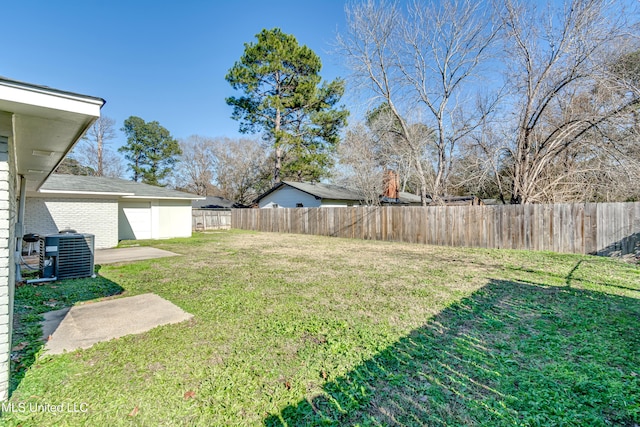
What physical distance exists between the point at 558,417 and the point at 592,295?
3979mm

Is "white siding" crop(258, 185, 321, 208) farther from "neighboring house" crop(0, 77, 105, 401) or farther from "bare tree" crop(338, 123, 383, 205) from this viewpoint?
"neighboring house" crop(0, 77, 105, 401)

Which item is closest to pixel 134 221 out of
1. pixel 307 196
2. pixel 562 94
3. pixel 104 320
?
pixel 307 196

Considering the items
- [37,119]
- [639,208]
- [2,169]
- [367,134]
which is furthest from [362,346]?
[367,134]

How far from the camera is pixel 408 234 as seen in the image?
12914 mm

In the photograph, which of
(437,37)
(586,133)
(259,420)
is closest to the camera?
(259,420)

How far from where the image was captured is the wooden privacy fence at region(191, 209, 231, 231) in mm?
19688

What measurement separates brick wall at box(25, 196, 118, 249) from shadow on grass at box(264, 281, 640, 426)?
11.8 m

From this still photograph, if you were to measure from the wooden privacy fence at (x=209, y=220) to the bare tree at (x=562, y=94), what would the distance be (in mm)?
17361

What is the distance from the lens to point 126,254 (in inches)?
372

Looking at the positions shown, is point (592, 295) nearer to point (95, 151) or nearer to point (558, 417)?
point (558, 417)

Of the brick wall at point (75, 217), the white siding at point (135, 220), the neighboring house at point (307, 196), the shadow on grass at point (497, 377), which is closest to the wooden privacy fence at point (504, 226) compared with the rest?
the neighboring house at point (307, 196)

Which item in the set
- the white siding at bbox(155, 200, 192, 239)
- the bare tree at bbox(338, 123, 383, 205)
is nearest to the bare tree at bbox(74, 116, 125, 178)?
the white siding at bbox(155, 200, 192, 239)

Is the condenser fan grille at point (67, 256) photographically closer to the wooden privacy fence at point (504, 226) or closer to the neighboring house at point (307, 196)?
the wooden privacy fence at point (504, 226)

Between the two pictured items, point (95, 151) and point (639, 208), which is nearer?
point (639, 208)
